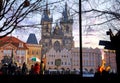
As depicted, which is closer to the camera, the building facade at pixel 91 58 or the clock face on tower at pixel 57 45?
the clock face on tower at pixel 57 45

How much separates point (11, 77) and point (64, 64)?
12624 centimetres

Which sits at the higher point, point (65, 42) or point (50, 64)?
point (65, 42)

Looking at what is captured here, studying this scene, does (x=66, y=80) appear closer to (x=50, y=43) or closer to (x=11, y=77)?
(x=11, y=77)

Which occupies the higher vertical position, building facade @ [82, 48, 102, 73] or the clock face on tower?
the clock face on tower

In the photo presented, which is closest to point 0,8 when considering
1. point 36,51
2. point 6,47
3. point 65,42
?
point 6,47

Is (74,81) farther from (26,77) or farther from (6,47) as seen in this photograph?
(6,47)

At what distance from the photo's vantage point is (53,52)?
138m

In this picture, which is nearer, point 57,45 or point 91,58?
point 57,45

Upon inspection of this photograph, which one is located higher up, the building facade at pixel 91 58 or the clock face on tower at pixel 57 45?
the clock face on tower at pixel 57 45

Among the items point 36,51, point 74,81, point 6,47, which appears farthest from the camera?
point 36,51

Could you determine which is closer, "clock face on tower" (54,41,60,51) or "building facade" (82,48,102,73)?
"clock face on tower" (54,41,60,51)

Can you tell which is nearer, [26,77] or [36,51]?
[26,77]

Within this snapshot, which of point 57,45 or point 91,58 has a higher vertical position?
point 57,45

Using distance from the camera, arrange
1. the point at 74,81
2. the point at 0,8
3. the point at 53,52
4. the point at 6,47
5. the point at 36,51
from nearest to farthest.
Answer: the point at 74,81, the point at 0,8, the point at 6,47, the point at 36,51, the point at 53,52
